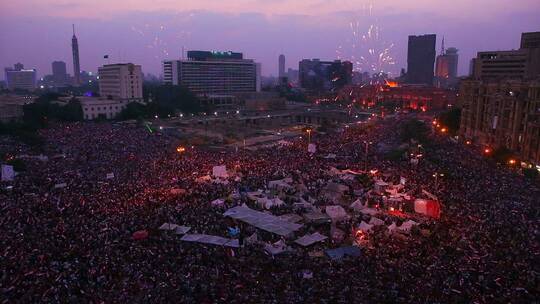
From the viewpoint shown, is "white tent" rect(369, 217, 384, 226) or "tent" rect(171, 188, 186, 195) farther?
"tent" rect(171, 188, 186, 195)

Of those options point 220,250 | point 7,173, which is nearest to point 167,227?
point 220,250

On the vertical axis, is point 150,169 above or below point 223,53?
below

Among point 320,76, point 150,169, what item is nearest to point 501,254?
point 150,169

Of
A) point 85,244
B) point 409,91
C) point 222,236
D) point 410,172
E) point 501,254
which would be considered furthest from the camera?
point 409,91

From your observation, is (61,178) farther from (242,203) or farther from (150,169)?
(242,203)

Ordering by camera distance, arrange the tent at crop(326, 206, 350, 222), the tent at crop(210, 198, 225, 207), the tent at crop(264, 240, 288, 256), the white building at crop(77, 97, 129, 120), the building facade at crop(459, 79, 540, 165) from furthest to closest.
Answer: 1. the white building at crop(77, 97, 129, 120)
2. the building facade at crop(459, 79, 540, 165)
3. the tent at crop(210, 198, 225, 207)
4. the tent at crop(326, 206, 350, 222)
5. the tent at crop(264, 240, 288, 256)

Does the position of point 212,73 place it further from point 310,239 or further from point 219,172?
point 310,239

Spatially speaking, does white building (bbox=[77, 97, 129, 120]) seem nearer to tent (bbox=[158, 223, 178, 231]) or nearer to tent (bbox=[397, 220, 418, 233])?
tent (bbox=[158, 223, 178, 231])

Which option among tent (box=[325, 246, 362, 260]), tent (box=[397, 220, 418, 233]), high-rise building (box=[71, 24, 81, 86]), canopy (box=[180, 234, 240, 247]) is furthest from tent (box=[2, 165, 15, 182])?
high-rise building (box=[71, 24, 81, 86])
